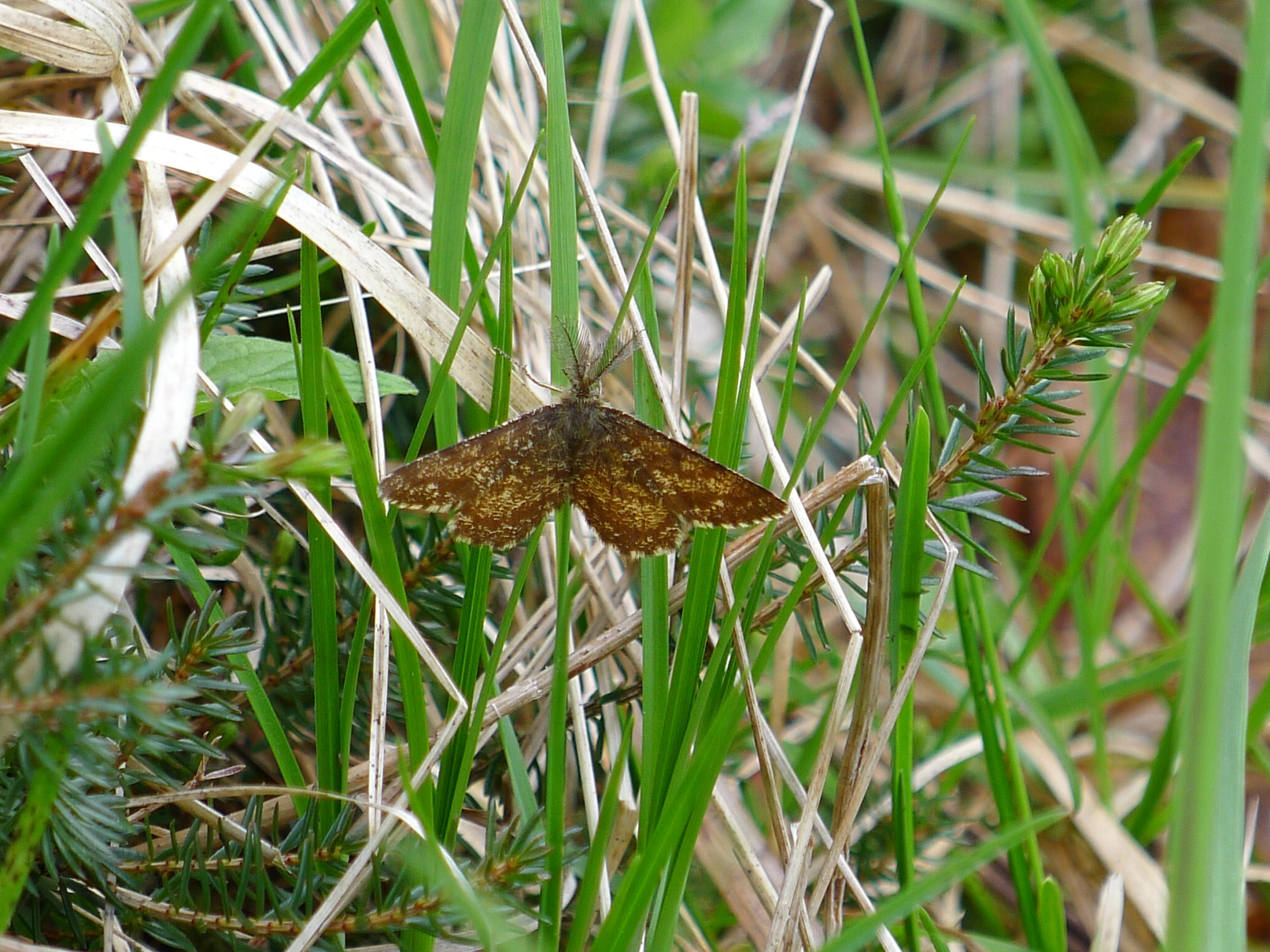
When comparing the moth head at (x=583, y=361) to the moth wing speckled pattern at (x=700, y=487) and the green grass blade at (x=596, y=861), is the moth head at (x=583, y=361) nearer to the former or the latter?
the moth wing speckled pattern at (x=700, y=487)

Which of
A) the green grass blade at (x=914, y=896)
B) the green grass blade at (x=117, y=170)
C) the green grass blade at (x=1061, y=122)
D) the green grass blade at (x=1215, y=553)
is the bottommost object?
the green grass blade at (x=914, y=896)

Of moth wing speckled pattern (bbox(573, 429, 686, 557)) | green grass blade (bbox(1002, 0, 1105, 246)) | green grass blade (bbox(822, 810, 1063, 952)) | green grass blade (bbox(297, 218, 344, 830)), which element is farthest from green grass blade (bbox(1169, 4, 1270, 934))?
green grass blade (bbox(1002, 0, 1105, 246))

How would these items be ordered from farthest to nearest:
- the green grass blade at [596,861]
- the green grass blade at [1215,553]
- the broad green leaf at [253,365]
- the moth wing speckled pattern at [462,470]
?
the broad green leaf at [253,365], the moth wing speckled pattern at [462,470], the green grass blade at [596,861], the green grass blade at [1215,553]

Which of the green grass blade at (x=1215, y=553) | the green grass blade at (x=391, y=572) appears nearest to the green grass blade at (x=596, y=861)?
the green grass blade at (x=391, y=572)

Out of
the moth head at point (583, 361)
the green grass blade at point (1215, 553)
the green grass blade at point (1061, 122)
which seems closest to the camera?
the green grass blade at point (1215, 553)

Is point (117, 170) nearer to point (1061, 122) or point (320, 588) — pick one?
point (320, 588)

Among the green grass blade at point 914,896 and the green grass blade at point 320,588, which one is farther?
the green grass blade at point 320,588

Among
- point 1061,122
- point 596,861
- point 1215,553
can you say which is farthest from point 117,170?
point 1061,122

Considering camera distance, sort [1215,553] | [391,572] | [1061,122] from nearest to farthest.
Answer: [1215,553] < [391,572] < [1061,122]

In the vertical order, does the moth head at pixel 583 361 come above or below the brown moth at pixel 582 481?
above
